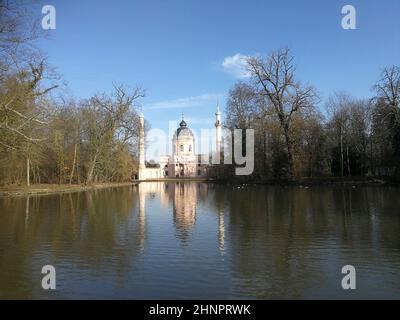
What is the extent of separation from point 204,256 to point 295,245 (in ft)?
8.41

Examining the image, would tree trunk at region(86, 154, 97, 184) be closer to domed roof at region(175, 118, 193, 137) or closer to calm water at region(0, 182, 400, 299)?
calm water at region(0, 182, 400, 299)

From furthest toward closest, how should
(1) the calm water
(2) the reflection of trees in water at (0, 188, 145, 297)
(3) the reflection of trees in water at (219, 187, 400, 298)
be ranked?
(2) the reflection of trees in water at (0, 188, 145, 297) → (3) the reflection of trees in water at (219, 187, 400, 298) → (1) the calm water

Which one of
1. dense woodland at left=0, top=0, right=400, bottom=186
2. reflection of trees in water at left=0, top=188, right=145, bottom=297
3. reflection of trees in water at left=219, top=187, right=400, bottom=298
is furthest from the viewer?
dense woodland at left=0, top=0, right=400, bottom=186

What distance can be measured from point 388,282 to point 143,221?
1030cm

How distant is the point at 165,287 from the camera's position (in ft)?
24.3

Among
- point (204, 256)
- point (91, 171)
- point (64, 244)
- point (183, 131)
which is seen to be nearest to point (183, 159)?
point (183, 131)

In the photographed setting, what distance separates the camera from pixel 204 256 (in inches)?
388

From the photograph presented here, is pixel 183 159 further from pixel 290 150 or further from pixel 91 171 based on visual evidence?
pixel 290 150

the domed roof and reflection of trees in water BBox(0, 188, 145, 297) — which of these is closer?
reflection of trees in water BBox(0, 188, 145, 297)

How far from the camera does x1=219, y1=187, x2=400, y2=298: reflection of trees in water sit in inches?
301

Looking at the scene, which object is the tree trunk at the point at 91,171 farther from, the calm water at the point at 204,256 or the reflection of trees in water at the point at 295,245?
the reflection of trees in water at the point at 295,245

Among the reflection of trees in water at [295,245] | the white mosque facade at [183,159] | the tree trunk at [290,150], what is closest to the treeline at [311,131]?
the tree trunk at [290,150]

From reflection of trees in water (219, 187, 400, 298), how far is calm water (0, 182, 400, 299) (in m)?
0.02

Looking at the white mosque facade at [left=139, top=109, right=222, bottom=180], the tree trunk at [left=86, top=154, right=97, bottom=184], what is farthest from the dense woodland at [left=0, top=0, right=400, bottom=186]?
the white mosque facade at [left=139, top=109, right=222, bottom=180]
